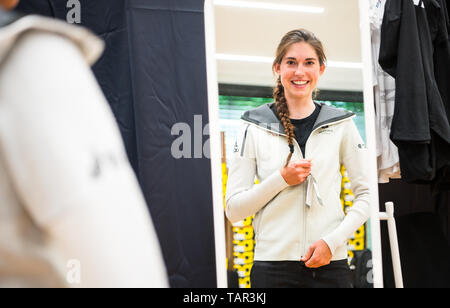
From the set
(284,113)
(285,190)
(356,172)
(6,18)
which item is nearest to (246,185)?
(285,190)

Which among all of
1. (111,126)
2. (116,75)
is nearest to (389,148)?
(116,75)

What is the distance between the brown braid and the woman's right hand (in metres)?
0.03

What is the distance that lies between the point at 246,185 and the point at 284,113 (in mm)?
230

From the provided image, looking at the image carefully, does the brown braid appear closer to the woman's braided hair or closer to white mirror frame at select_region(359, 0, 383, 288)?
the woman's braided hair

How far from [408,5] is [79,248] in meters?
1.42

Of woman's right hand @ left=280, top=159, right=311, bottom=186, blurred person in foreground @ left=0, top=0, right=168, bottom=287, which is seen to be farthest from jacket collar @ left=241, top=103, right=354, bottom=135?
blurred person in foreground @ left=0, top=0, right=168, bottom=287

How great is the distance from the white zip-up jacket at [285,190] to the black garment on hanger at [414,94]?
10.2 inches

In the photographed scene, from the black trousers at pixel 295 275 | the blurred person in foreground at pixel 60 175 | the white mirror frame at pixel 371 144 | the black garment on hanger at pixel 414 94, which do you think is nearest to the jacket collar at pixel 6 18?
the blurred person in foreground at pixel 60 175

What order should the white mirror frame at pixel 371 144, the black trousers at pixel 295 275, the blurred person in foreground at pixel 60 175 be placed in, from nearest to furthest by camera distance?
the blurred person in foreground at pixel 60 175 → the black trousers at pixel 295 275 → the white mirror frame at pixel 371 144

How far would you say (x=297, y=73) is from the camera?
4.29ft

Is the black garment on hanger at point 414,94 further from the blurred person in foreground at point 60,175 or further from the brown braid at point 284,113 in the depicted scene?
the blurred person in foreground at point 60,175

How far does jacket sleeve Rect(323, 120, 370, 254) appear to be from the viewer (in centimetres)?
134

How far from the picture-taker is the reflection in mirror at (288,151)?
1281 mm

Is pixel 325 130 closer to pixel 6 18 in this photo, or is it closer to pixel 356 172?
pixel 356 172
